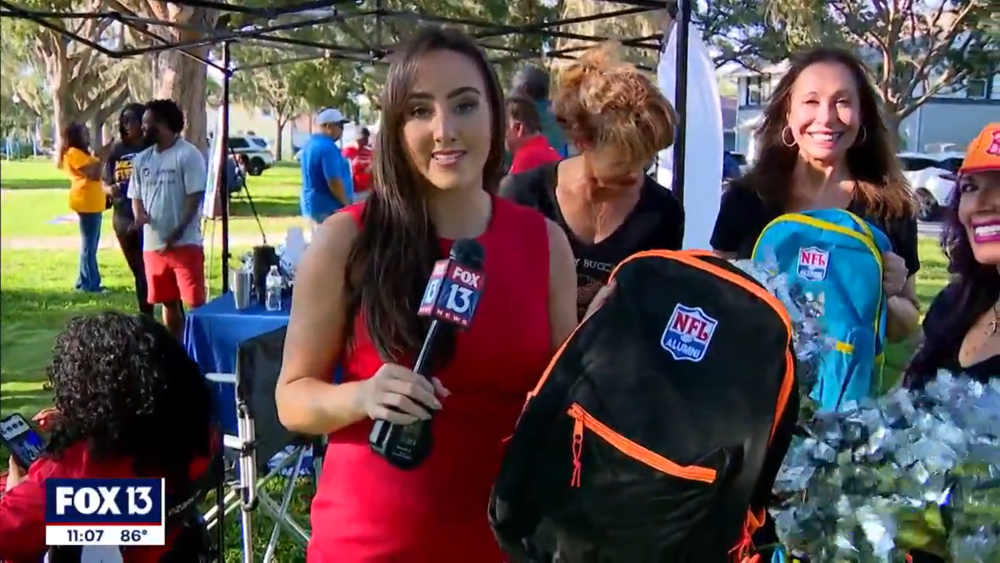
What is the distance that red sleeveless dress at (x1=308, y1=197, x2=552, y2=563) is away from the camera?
156cm

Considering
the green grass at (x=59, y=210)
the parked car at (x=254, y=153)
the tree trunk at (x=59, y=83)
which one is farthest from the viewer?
the parked car at (x=254, y=153)

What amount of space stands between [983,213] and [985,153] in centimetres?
11

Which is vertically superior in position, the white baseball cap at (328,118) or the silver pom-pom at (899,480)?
the white baseball cap at (328,118)

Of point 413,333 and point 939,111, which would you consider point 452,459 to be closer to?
point 413,333

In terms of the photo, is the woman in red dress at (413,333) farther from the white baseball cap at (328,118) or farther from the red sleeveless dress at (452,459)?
the white baseball cap at (328,118)

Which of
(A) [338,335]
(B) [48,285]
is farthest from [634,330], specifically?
(B) [48,285]

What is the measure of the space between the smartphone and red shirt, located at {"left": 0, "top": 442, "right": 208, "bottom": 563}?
313mm

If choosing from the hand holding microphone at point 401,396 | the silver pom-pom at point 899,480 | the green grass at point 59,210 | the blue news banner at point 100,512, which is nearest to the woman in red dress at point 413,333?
the hand holding microphone at point 401,396

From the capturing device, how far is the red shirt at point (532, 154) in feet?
16.1

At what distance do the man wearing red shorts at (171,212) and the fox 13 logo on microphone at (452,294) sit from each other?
5095mm

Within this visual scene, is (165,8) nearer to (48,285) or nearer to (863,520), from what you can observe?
(48,285)

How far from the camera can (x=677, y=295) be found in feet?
4.45

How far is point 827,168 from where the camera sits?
7.91ft

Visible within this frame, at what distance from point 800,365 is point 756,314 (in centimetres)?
13
